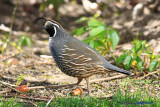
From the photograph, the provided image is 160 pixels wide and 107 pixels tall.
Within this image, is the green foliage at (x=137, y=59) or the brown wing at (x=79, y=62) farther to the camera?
the green foliage at (x=137, y=59)

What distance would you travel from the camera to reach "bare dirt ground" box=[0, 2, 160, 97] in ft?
11.8

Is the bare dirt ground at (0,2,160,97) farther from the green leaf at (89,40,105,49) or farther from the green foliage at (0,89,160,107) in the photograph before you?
the green leaf at (89,40,105,49)

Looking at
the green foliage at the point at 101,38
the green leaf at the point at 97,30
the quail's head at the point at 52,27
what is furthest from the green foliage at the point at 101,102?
the green leaf at the point at 97,30

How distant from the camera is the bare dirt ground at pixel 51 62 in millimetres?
3598

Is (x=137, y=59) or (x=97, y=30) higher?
(x=97, y=30)

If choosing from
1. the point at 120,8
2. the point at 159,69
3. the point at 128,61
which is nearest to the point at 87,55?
Answer: the point at 128,61

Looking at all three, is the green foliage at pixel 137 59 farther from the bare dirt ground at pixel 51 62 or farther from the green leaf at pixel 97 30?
the green leaf at pixel 97 30

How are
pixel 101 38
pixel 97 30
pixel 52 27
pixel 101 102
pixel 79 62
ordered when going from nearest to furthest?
pixel 101 102 → pixel 79 62 → pixel 52 27 → pixel 97 30 → pixel 101 38

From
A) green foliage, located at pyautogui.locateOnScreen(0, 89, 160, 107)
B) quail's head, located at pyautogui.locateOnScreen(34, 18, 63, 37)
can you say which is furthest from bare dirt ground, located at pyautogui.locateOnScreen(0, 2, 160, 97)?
quail's head, located at pyautogui.locateOnScreen(34, 18, 63, 37)

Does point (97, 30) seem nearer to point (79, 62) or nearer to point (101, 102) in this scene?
point (79, 62)

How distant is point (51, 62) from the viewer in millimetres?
4918

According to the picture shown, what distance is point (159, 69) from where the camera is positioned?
3.87 meters

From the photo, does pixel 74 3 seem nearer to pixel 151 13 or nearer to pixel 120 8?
pixel 120 8

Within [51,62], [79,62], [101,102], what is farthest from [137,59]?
[51,62]
